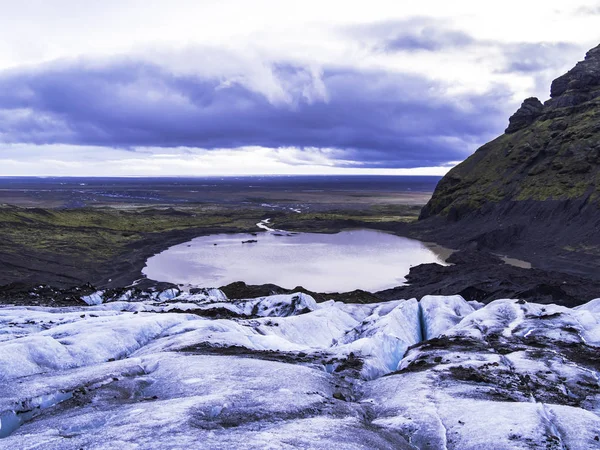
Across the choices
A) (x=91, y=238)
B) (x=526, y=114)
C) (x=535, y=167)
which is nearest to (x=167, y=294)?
(x=91, y=238)

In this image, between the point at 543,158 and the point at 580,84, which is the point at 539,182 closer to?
the point at 543,158

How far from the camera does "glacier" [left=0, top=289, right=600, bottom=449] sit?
884 cm

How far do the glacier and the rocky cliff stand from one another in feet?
140

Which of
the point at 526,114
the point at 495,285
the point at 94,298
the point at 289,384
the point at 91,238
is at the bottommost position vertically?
the point at 91,238

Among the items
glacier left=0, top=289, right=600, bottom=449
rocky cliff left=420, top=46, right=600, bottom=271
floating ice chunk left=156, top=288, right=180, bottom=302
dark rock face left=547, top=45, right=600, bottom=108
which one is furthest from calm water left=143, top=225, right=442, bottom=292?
dark rock face left=547, top=45, right=600, bottom=108

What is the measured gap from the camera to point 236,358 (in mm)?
14094

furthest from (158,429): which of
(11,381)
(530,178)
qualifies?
(530,178)

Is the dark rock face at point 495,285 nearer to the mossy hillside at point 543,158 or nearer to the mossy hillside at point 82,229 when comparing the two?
the mossy hillside at point 543,158

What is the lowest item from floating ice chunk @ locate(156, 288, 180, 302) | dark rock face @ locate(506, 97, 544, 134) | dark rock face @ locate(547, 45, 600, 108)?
floating ice chunk @ locate(156, 288, 180, 302)

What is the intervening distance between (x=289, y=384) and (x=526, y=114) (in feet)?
319

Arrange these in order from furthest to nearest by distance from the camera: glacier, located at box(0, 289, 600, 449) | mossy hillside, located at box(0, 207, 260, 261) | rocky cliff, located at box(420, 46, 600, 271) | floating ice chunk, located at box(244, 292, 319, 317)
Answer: rocky cliff, located at box(420, 46, 600, 271), mossy hillside, located at box(0, 207, 260, 261), floating ice chunk, located at box(244, 292, 319, 317), glacier, located at box(0, 289, 600, 449)

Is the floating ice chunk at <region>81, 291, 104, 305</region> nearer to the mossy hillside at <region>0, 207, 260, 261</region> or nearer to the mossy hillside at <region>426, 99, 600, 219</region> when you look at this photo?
the mossy hillside at <region>0, 207, 260, 261</region>

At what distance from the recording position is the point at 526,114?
90.4 m

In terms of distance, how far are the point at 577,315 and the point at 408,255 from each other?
135ft
